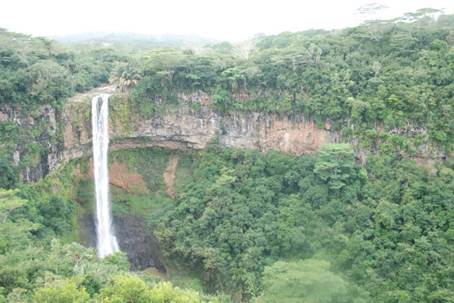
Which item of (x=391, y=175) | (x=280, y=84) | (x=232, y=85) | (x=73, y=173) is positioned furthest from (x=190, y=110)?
(x=391, y=175)

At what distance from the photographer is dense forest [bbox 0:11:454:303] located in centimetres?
1841

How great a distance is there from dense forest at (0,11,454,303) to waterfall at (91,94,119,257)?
72cm

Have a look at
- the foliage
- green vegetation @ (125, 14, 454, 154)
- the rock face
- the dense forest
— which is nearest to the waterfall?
the rock face

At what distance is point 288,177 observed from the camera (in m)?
23.3

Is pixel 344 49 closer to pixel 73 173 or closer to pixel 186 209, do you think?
pixel 186 209

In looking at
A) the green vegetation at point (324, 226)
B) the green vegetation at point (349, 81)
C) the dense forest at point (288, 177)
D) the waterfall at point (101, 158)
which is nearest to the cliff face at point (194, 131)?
the waterfall at point (101, 158)

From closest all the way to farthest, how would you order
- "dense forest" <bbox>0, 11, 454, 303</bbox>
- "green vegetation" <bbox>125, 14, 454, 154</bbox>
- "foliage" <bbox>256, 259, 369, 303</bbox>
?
"foliage" <bbox>256, 259, 369, 303</bbox> → "dense forest" <bbox>0, 11, 454, 303</bbox> → "green vegetation" <bbox>125, 14, 454, 154</bbox>

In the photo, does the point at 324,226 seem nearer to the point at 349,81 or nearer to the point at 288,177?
the point at 288,177

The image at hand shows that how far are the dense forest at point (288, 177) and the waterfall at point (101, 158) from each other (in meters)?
0.72

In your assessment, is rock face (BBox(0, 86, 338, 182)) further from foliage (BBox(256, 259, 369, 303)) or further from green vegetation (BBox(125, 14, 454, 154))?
foliage (BBox(256, 259, 369, 303))

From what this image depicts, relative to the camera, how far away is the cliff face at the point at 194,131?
24.9 metres

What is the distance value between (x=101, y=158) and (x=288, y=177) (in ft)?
30.5

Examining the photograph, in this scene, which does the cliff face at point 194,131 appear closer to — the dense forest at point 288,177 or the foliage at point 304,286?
the dense forest at point 288,177

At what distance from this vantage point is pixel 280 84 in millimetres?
25000
